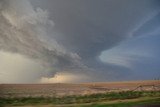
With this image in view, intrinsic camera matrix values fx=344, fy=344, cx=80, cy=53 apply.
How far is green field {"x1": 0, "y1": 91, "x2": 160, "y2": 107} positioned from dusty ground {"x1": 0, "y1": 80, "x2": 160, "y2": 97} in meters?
0.08

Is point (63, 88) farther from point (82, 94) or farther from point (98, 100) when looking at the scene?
point (98, 100)

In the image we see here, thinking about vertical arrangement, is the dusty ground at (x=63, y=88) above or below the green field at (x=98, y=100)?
above

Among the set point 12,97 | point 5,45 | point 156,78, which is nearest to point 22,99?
point 12,97

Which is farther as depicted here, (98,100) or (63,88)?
(98,100)

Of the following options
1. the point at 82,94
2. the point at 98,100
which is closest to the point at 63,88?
the point at 82,94

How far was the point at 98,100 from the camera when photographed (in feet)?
21.1

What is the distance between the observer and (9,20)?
20.1ft

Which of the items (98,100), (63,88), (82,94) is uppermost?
(63,88)

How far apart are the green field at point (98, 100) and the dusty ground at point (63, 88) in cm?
8

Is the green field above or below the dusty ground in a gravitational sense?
below

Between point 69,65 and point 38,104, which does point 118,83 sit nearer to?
point 69,65

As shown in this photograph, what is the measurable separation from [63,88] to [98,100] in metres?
0.70

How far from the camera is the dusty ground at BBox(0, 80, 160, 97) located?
611 centimetres

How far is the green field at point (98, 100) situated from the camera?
6.11m
